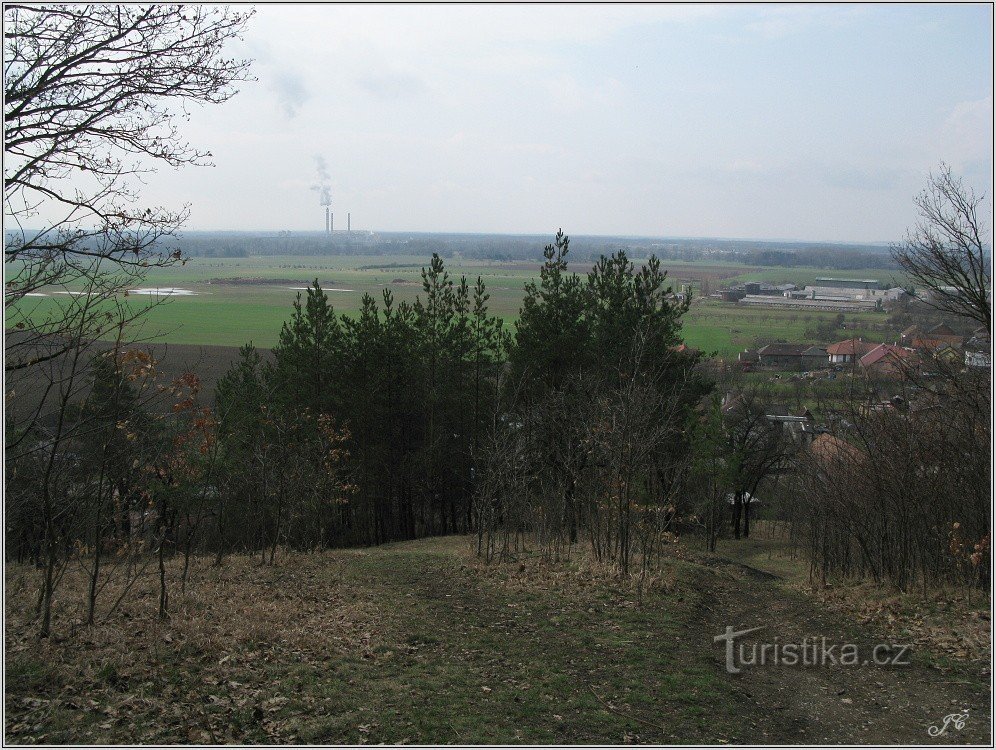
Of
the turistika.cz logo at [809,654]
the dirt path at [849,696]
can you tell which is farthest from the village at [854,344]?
the dirt path at [849,696]

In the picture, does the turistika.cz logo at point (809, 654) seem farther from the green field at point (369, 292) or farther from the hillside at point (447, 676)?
the green field at point (369, 292)

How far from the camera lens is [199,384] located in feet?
27.9

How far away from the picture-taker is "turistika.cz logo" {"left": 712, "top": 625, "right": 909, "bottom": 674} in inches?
302

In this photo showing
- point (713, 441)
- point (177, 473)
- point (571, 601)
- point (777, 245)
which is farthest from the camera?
point (777, 245)

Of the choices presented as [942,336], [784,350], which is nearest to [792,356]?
[784,350]

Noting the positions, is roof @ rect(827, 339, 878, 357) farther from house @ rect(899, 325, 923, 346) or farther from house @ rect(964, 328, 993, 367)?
house @ rect(964, 328, 993, 367)

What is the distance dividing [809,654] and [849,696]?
1277 millimetres

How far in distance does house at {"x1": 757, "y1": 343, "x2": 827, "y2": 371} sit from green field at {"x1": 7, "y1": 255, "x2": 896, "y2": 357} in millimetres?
2120

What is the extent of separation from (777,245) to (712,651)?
319ft

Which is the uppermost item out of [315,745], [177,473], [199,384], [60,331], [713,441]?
[60,331]

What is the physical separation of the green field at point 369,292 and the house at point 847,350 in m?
1.14

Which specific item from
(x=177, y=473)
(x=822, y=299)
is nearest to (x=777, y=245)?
(x=822, y=299)

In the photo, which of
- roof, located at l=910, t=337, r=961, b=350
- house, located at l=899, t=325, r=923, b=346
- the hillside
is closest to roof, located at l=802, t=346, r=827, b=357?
house, located at l=899, t=325, r=923, b=346

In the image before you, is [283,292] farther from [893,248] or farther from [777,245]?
[777,245]
